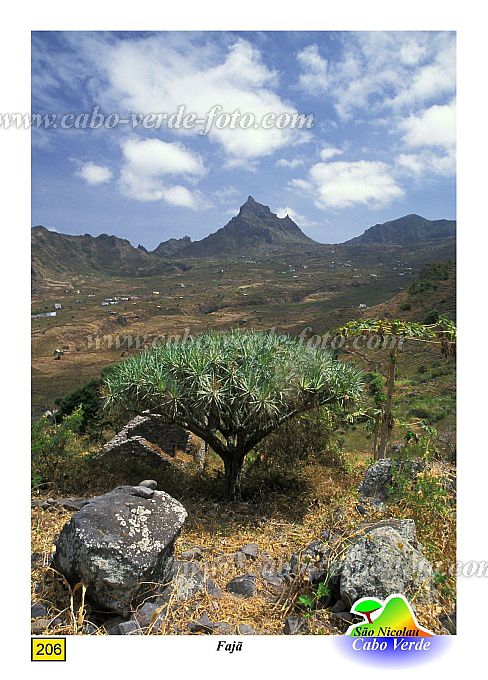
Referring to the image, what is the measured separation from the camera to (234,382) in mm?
6078

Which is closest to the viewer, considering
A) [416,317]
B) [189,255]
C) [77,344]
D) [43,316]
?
[416,317]

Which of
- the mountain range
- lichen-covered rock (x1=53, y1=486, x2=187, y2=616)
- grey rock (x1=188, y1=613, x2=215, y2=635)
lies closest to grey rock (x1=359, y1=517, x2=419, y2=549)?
grey rock (x1=188, y1=613, x2=215, y2=635)

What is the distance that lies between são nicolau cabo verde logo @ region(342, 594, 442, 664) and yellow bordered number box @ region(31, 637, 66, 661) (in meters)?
2.05

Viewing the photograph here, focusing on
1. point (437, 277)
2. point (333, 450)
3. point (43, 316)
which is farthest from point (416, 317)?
point (43, 316)

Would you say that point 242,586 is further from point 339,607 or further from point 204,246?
point 204,246

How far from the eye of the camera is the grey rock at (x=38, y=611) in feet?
12.5

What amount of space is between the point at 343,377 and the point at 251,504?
2.28 metres

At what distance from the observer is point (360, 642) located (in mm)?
3541

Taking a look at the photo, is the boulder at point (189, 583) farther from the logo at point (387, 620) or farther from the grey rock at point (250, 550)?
the logo at point (387, 620)

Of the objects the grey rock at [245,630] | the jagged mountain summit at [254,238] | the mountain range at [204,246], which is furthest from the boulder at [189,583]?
the jagged mountain summit at [254,238]

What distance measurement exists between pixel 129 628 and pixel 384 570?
191cm

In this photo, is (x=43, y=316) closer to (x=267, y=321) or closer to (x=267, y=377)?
(x=267, y=321)

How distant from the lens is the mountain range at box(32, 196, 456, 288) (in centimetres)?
9409

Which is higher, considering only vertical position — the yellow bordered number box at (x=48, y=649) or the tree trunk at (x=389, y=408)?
the tree trunk at (x=389, y=408)
